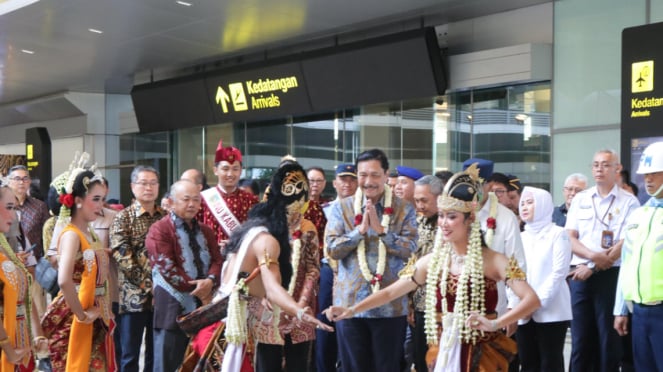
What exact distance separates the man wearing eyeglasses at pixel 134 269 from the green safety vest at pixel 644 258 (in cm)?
365

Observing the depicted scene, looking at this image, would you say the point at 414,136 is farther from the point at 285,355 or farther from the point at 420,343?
the point at 285,355

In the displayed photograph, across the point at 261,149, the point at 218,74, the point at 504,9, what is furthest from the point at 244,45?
the point at 504,9

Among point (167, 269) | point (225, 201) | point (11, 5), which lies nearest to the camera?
point (167, 269)

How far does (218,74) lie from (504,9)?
6.75m

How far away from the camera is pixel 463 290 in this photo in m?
4.56

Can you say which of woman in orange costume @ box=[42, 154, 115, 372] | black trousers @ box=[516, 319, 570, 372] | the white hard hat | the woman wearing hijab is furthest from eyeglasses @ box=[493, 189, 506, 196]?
woman in orange costume @ box=[42, 154, 115, 372]

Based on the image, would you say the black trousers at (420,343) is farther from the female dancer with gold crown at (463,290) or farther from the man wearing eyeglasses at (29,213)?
the man wearing eyeglasses at (29,213)

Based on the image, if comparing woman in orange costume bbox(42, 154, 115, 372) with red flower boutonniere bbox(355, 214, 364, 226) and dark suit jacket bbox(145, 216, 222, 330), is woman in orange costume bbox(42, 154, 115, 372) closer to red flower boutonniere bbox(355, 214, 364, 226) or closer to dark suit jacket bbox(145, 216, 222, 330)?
dark suit jacket bbox(145, 216, 222, 330)

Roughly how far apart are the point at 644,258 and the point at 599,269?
159 centimetres

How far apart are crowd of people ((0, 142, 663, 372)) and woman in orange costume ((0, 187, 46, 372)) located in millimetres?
12

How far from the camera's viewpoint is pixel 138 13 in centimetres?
1331

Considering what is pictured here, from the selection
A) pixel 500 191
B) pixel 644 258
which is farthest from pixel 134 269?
pixel 644 258

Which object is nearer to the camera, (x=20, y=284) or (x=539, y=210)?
(x=20, y=284)

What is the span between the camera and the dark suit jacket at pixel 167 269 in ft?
21.1
